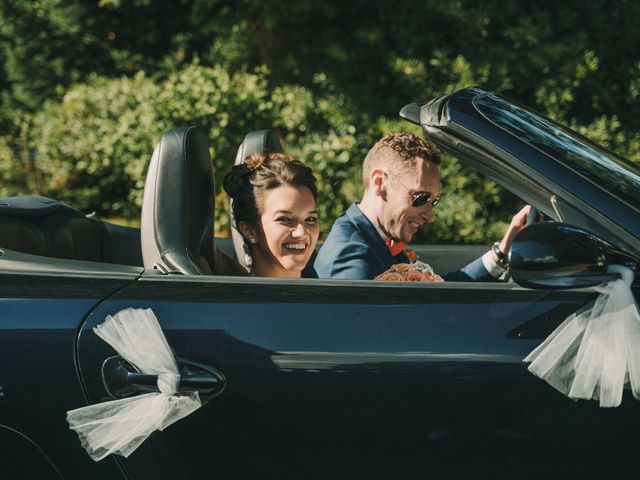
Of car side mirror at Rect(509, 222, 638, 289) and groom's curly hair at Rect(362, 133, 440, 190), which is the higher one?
groom's curly hair at Rect(362, 133, 440, 190)

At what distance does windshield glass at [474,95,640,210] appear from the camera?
76.7 inches

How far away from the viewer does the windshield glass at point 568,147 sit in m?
1.95

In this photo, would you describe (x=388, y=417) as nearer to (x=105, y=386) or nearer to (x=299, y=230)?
(x=105, y=386)

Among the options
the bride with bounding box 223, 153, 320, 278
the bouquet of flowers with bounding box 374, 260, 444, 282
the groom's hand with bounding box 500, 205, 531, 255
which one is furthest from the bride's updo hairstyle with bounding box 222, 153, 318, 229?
the groom's hand with bounding box 500, 205, 531, 255

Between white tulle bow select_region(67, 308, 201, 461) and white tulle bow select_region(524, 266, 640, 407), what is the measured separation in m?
0.69

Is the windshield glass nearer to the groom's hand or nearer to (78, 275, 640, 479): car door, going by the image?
(78, 275, 640, 479): car door

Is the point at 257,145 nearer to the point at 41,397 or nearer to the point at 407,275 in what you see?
the point at 407,275

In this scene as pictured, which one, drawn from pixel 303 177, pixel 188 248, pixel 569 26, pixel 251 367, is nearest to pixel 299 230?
pixel 303 177

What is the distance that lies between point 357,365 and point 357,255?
0.94 meters

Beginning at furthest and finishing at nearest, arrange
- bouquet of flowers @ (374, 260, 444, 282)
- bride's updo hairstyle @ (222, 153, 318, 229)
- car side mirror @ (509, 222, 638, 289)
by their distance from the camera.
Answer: bride's updo hairstyle @ (222, 153, 318, 229), bouquet of flowers @ (374, 260, 444, 282), car side mirror @ (509, 222, 638, 289)

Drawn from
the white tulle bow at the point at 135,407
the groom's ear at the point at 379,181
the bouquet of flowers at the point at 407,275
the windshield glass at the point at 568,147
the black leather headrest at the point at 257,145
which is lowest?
the white tulle bow at the point at 135,407

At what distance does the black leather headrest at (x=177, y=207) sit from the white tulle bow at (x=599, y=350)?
873 mm

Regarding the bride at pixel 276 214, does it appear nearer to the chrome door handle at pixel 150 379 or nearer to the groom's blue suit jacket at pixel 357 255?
the groom's blue suit jacket at pixel 357 255

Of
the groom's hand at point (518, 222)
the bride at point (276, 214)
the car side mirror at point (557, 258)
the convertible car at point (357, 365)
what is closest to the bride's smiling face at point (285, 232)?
the bride at point (276, 214)
